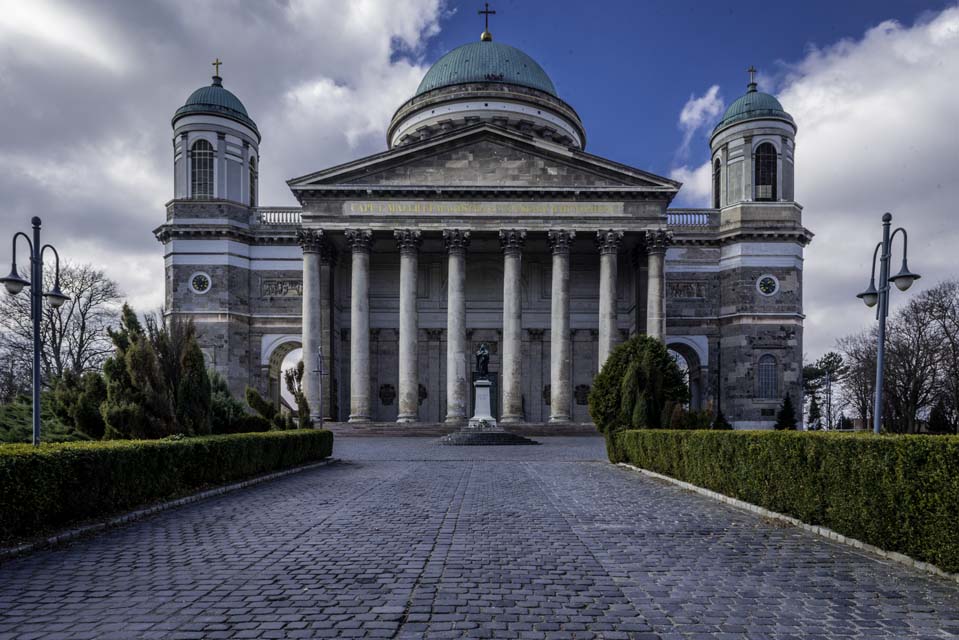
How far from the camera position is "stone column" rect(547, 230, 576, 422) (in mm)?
37719

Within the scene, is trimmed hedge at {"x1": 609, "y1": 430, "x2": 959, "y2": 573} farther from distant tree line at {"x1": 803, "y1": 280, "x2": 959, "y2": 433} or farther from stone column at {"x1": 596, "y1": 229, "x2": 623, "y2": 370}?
distant tree line at {"x1": 803, "y1": 280, "x2": 959, "y2": 433}

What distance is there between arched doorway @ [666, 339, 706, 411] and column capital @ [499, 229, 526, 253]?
12.8m

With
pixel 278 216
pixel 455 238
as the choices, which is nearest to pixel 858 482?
pixel 455 238

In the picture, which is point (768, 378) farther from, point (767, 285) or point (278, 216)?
point (278, 216)

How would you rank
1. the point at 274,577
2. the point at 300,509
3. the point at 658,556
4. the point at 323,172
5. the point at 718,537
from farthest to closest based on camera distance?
the point at 323,172 → the point at 300,509 → the point at 718,537 → the point at 658,556 → the point at 274,577

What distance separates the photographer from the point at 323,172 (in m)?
37.6

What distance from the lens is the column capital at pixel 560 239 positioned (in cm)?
3772

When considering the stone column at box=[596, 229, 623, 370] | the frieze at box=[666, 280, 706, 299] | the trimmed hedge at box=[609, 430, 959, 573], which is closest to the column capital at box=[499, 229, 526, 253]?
the stone column at box=[596, 229, 623, 370]

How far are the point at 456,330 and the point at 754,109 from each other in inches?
941

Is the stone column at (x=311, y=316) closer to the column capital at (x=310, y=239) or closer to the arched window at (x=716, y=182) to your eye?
the column capital at (x=310, y=239)

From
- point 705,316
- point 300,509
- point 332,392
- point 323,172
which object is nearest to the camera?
point 300,509

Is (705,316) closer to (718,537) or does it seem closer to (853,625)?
(718,537)

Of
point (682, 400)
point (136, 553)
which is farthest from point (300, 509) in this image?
point (682, 400)

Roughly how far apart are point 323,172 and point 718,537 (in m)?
32.5
